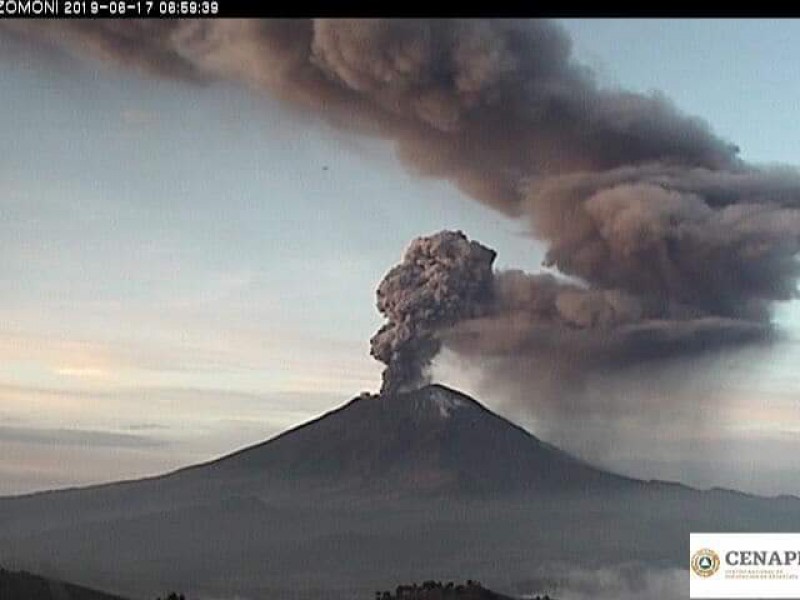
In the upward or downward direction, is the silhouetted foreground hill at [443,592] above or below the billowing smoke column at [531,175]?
below

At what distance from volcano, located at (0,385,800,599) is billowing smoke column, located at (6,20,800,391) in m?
0.22

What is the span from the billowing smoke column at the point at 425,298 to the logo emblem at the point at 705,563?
2.54ft

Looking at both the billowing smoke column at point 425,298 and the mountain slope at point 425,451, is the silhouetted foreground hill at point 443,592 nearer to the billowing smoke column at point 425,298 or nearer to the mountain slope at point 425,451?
the mountain slope at point 425,451

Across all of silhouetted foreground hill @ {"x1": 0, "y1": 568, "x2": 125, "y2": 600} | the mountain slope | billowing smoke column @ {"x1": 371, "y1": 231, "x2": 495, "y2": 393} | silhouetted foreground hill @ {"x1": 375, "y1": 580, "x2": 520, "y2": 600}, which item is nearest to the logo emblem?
the mountain slope

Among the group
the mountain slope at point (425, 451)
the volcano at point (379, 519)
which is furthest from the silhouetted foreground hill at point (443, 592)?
the mountain slope at point (425, 451)

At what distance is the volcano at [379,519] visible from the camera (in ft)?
8.71

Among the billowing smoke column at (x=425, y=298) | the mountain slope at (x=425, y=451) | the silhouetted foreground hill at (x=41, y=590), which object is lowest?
the silhouetted foreground hill at (x=41, y=590)

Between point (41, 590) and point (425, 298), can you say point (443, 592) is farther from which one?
point (41, 590)

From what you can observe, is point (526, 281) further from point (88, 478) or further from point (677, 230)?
point (88, 478)

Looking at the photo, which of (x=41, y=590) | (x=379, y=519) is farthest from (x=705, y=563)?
(x=41, y=590)

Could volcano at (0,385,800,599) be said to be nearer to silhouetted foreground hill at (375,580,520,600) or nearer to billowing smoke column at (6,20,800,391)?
silhouetted foreground hill at (375,580,520,600)

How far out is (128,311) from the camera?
106 inches

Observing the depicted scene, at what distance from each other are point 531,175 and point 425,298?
1.29 ft

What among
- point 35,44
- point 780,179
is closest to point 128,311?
point 35,44
